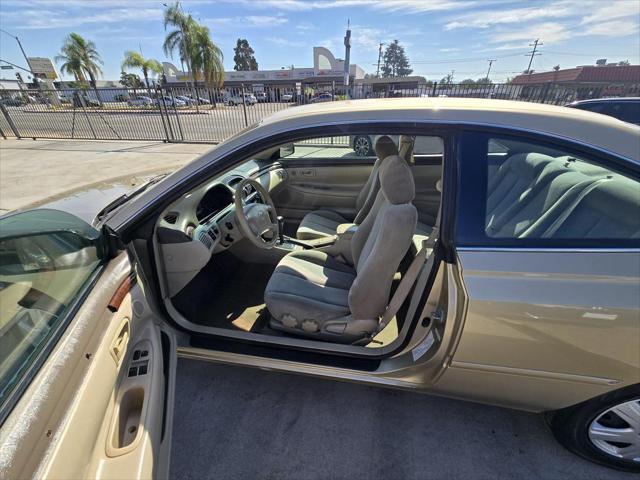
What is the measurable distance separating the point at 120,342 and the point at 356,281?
1076mm

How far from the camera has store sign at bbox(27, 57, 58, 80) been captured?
45125 mm

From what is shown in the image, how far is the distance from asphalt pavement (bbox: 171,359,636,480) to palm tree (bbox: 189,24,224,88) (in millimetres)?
30365

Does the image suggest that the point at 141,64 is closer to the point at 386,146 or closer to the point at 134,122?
the point at 134,122

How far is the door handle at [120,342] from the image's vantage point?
3.70 feet

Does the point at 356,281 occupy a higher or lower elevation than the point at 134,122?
higher

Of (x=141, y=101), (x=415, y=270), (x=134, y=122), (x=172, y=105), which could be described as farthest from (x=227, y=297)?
(x=134, y=122)

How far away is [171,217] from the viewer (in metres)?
1.93

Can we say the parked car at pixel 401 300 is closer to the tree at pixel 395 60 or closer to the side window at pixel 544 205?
the side window at pixel 544 205

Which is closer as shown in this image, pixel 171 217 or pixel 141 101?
pixel 171 217

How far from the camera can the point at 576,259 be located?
1.15m

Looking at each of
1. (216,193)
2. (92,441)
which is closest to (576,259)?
(92,441)

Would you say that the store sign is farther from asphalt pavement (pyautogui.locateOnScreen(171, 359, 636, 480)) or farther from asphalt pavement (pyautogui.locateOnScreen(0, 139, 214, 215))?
asphalt pavement (pyautogui.locateOnScreen(171, 359, 636, 480))

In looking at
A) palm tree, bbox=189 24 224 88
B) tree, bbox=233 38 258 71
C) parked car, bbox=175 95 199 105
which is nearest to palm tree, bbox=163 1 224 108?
palm tree, bbox=189 24 224 88

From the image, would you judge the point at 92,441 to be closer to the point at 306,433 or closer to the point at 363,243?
the point at 306,433
